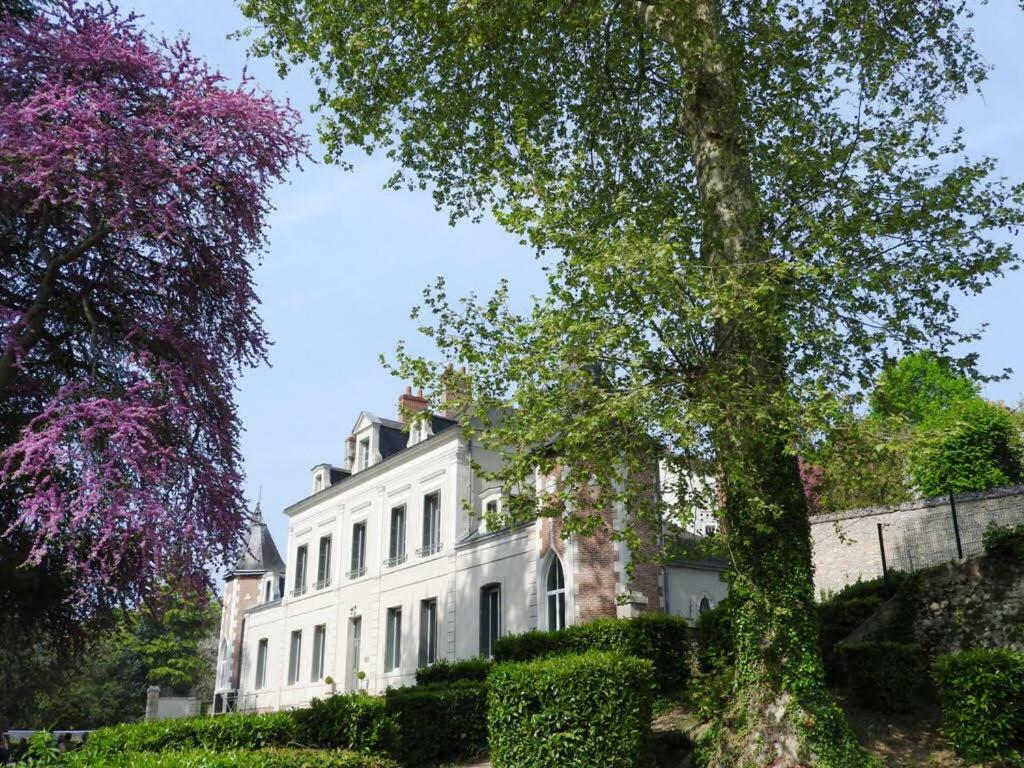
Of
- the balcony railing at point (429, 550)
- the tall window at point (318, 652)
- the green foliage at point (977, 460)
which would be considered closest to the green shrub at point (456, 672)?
the balcony railing at point (429, 550)

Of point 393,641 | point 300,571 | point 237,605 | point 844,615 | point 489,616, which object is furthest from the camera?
point 237,605

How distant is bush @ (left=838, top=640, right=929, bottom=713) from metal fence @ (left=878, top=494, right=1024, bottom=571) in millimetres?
7591

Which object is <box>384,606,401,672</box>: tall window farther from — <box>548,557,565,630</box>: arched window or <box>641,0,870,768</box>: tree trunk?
<box>641,0,870,768</box>: tree trunk

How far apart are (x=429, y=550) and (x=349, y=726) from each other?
45.8ft

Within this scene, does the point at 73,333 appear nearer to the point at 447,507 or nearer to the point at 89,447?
the point at 89,447

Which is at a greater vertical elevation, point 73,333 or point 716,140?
point 716,140

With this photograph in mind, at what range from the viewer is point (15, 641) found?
1230cm

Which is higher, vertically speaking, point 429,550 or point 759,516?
point 429,550

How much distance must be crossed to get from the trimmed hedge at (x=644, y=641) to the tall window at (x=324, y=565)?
57.8 feet

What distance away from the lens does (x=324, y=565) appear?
3388 cm

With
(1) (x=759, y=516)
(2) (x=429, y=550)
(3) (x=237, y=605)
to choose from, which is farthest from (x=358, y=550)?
(1) (x=759, y=516)

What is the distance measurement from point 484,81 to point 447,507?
14081mm

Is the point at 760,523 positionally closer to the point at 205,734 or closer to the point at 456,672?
the point at 205,734

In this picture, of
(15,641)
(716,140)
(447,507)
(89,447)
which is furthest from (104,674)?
(716,140)
